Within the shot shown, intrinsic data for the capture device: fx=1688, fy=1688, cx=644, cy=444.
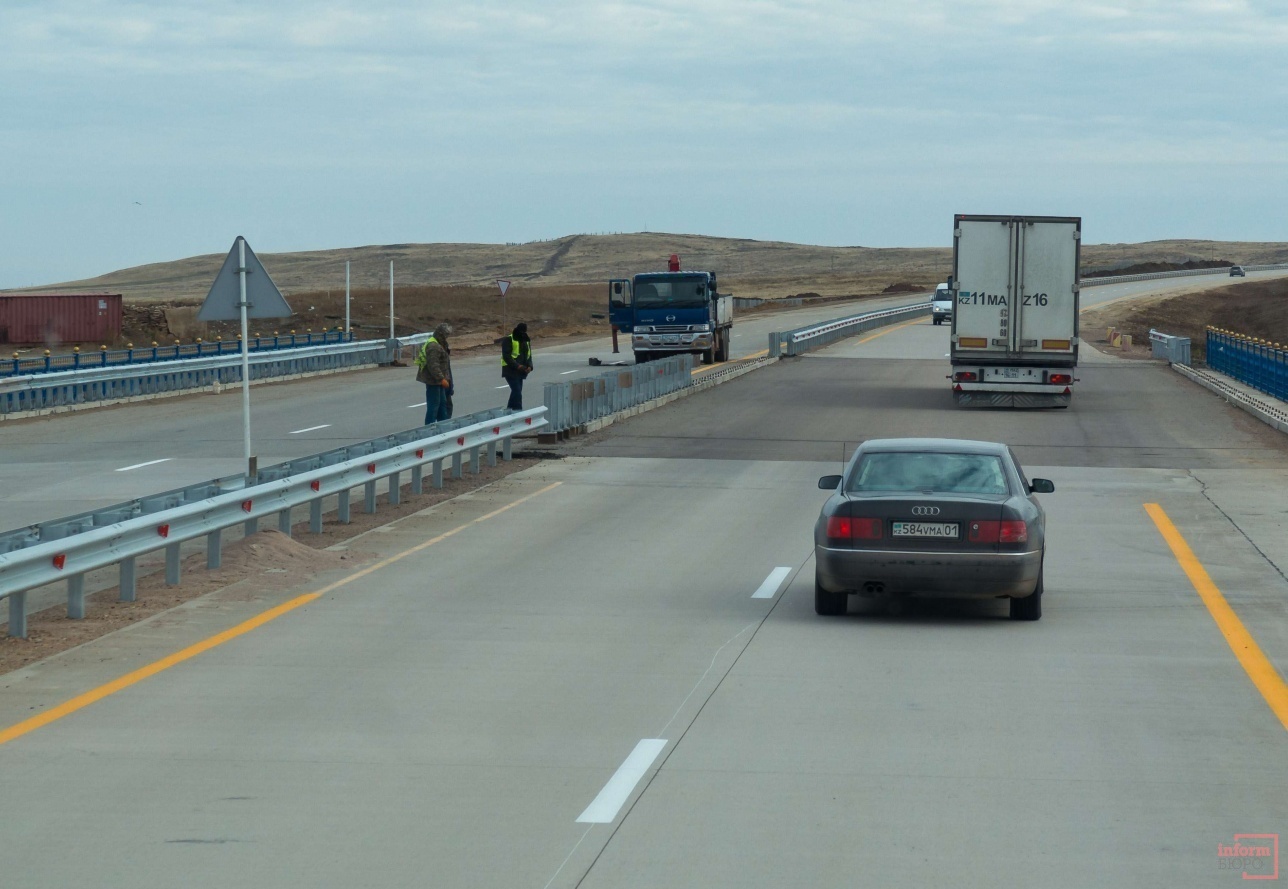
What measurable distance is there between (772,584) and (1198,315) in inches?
3308

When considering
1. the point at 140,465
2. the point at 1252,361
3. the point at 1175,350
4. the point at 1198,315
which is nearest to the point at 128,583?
the point at 140,465

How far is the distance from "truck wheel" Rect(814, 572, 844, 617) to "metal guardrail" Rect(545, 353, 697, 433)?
556 inches

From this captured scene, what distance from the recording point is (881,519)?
11953 millimetres

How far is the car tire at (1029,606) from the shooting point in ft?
40.0

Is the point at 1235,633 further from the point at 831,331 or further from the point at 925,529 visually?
the point at 831,331

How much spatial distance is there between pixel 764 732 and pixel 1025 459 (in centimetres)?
1723

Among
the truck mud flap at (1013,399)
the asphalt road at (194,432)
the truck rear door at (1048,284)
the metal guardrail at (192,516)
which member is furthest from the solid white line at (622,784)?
the truck mud flap at (1013,399)

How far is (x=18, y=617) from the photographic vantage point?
1153cm

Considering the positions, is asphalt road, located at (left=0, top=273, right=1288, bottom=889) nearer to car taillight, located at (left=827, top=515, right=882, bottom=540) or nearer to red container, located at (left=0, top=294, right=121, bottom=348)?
car taillight, located at (left=827, top=515, right=882, bottom=540)

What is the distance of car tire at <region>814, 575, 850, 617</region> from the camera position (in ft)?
40.7

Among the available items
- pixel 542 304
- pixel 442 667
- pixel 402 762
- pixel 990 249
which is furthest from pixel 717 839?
pixel 542 304

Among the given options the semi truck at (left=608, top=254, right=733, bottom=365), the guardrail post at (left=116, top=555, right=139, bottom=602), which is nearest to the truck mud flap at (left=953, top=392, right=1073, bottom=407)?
the semi truck at (left=608, top=254, right=733, bottom=365)

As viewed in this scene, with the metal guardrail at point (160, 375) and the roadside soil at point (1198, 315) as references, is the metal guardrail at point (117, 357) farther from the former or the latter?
the roadside soil at point (1198, 315)

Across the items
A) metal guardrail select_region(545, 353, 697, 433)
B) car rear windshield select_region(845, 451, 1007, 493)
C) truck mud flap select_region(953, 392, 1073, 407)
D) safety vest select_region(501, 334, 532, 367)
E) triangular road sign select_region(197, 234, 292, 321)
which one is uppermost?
triangular road sign select_region(197, 234, 292, 321)
